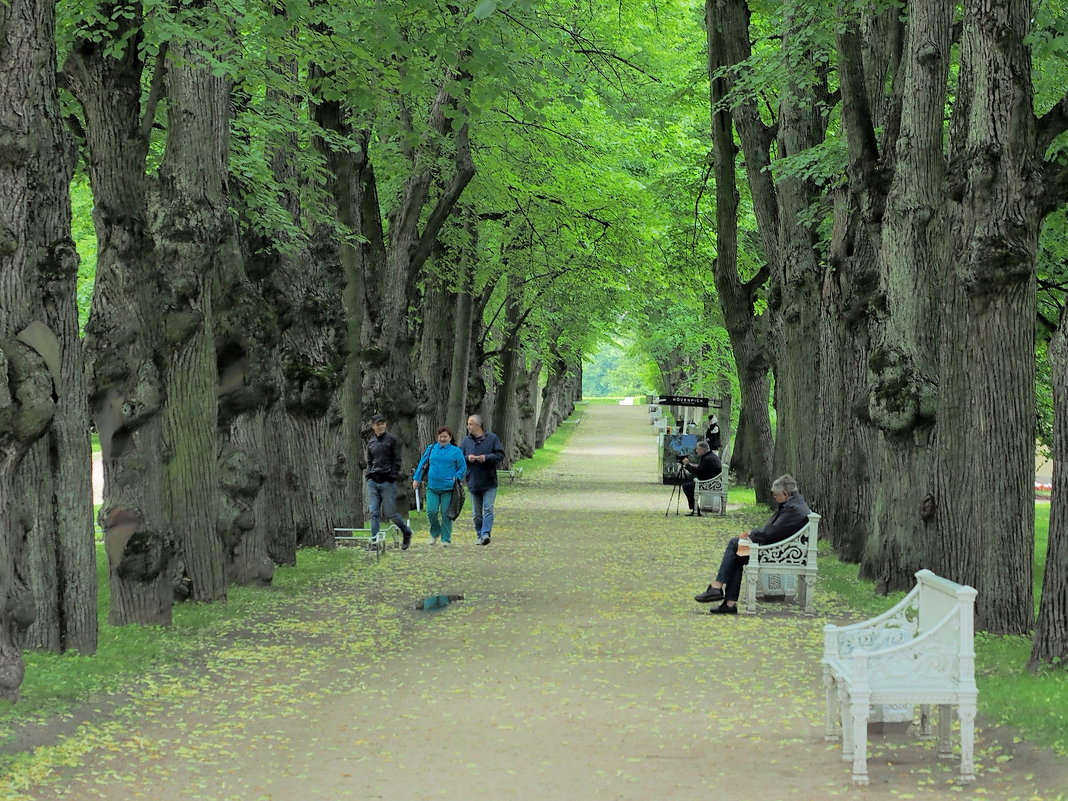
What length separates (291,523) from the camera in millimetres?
18922

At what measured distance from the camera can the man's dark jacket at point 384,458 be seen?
69.1ft

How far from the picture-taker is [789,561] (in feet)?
50.9

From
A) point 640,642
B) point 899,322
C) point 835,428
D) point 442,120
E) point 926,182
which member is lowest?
point 640,642

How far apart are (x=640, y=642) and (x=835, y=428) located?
10241mm

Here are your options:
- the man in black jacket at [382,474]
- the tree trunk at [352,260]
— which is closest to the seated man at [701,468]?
the tree trunk at [352,260]

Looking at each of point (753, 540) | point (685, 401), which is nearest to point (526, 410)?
point (685, 401)

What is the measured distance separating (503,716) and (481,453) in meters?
12.7

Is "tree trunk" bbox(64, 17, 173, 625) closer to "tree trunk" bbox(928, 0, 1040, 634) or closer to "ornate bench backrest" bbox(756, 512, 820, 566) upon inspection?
"ornate bench backrest" bbox(756, 512, 820, 566)

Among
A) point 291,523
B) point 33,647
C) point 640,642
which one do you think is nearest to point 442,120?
point 291,523

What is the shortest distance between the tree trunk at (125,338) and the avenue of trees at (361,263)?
3 cm

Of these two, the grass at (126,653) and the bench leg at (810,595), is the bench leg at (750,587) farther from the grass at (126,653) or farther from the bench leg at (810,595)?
the grass at (126,653)

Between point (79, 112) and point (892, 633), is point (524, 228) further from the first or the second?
point (892, 633)

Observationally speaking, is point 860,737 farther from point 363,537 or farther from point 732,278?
point 732,278

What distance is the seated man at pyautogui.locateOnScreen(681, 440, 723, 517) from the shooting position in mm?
31183
